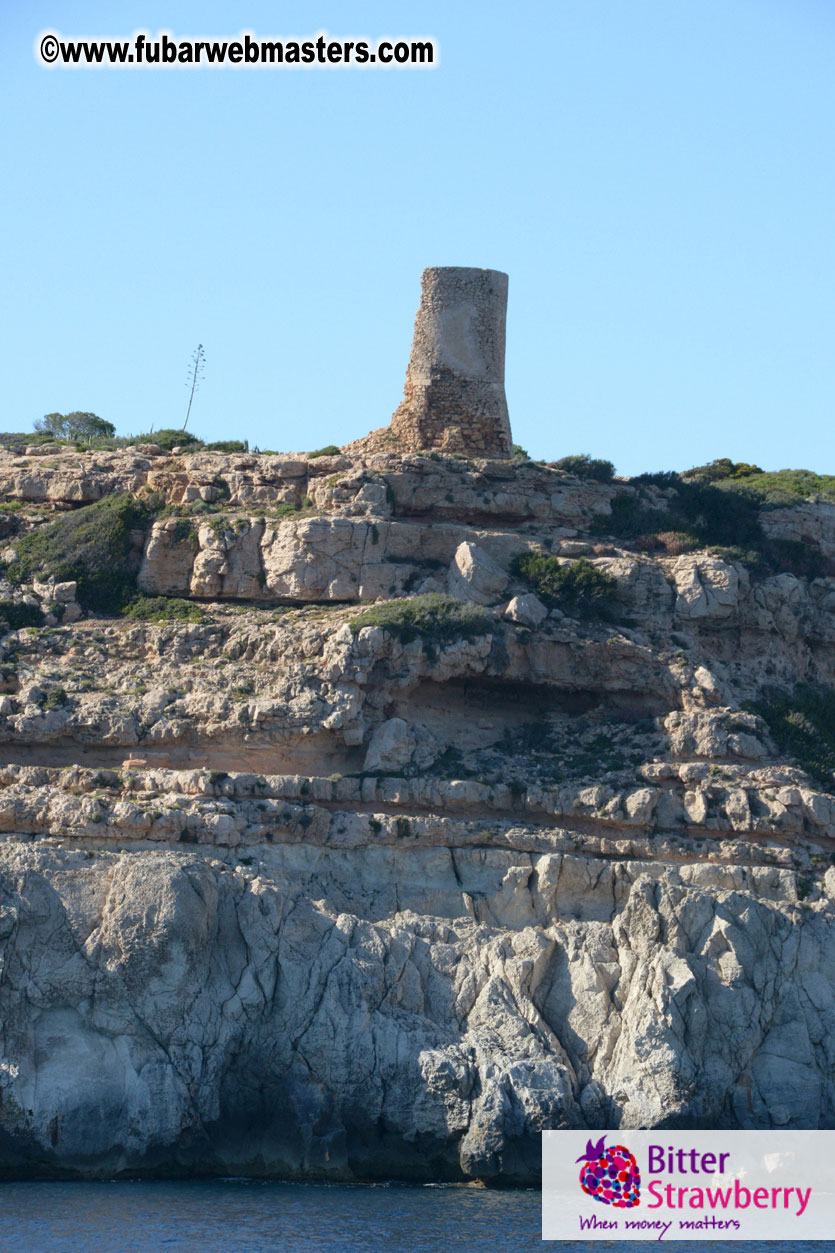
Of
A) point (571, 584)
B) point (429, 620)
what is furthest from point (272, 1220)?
point (571, 584)

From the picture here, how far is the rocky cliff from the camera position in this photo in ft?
110

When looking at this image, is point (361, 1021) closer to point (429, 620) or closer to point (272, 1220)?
point (272, 1220)

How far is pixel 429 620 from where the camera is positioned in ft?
133

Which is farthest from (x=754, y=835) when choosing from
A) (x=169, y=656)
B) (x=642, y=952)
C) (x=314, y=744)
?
(x=169, y=656)

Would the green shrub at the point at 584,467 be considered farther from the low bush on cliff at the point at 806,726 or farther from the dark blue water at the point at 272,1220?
the dark blue water at the point at 272,1220

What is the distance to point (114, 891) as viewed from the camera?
3444 centimetres

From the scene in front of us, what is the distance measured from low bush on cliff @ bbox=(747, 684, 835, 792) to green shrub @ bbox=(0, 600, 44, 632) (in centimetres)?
1395

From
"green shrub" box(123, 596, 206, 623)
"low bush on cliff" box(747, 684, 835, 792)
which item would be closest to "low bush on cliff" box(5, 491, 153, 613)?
"green shrub" box(123, 596, 206, 623)

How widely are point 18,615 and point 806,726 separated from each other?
50.4 ft

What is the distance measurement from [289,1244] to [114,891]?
7515 millimetres

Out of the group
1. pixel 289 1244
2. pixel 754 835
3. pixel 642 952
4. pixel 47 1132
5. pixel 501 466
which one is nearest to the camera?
pixel 289 1244

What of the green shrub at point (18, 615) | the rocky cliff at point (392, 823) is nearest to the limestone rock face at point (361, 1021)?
the rocky cliff at point (392, 823)

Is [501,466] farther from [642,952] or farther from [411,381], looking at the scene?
[642,952]

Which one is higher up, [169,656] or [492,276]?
[492,276]
